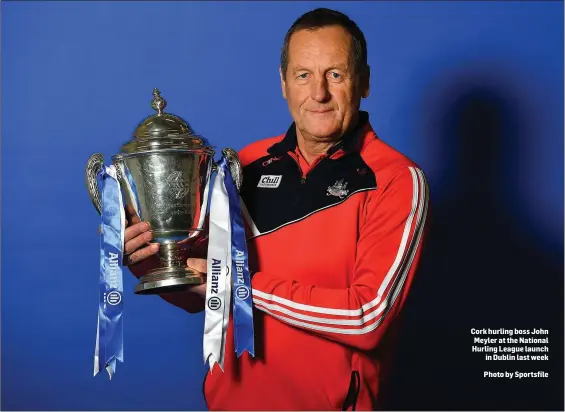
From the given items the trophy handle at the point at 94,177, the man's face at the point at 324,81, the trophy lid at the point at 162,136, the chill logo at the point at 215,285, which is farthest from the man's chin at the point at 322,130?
the trophy handle at the point at 94,177

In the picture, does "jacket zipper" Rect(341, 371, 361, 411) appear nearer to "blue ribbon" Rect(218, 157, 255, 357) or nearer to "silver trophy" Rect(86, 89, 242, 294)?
"blue ribbon" Rect(218, 157, 255, 357)

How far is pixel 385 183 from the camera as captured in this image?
2.14 meters

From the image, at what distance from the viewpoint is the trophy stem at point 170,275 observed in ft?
6.93

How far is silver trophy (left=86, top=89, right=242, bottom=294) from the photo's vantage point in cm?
215

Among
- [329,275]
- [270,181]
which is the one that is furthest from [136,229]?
[329,275]

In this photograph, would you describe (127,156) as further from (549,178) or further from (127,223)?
(549,178)

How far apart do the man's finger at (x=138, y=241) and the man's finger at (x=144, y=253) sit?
0.05 ft

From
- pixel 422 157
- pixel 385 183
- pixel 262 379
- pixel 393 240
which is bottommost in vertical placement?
pixel 262 379

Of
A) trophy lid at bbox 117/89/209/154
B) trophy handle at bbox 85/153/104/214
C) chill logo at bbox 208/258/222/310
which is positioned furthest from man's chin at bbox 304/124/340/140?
trophy handle at bbox 85/153/104/214

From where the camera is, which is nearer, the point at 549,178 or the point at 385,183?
the point at 385,183

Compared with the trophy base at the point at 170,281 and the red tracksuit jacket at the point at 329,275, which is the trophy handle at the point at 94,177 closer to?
the trophy base at the point at 170,281

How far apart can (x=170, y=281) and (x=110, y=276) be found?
154 millimetres

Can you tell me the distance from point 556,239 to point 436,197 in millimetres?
470

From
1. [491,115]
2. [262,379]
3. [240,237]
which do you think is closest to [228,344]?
[262,379]
